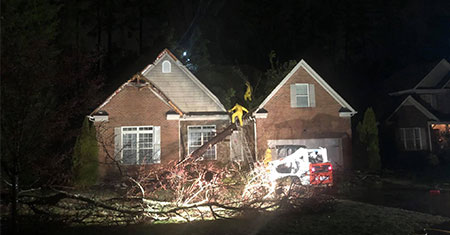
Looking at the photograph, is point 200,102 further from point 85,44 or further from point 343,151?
point 85,44

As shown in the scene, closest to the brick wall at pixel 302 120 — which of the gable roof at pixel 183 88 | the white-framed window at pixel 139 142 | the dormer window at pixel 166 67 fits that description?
the gable roof at pixel 183 88

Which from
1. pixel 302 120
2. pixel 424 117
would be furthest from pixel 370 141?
pixel 424 117

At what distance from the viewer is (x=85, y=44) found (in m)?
31.1

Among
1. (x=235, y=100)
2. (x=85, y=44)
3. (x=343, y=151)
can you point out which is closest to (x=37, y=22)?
(x=85, y=44)

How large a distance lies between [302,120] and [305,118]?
19 centimetres

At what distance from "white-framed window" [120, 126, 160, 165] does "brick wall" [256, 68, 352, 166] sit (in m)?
5.36

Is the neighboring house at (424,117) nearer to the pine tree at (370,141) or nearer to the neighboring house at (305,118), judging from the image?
the pine tree at (370,141)

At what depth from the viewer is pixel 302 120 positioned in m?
19.6

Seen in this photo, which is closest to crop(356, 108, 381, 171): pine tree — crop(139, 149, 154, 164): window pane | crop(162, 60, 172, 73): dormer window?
crop(162, 60, 172, 73): dormer window

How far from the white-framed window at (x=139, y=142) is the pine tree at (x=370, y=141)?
11.4 metres

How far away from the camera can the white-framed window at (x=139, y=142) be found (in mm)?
18031

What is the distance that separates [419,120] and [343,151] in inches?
332

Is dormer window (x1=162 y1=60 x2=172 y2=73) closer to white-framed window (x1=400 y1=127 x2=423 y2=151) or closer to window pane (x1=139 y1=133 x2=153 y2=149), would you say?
window pane (x1=139 y1=133 x2=153 y2=149)

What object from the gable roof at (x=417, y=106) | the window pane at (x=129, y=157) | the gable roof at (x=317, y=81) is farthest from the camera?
the gable roof at (x=417, y=106)
